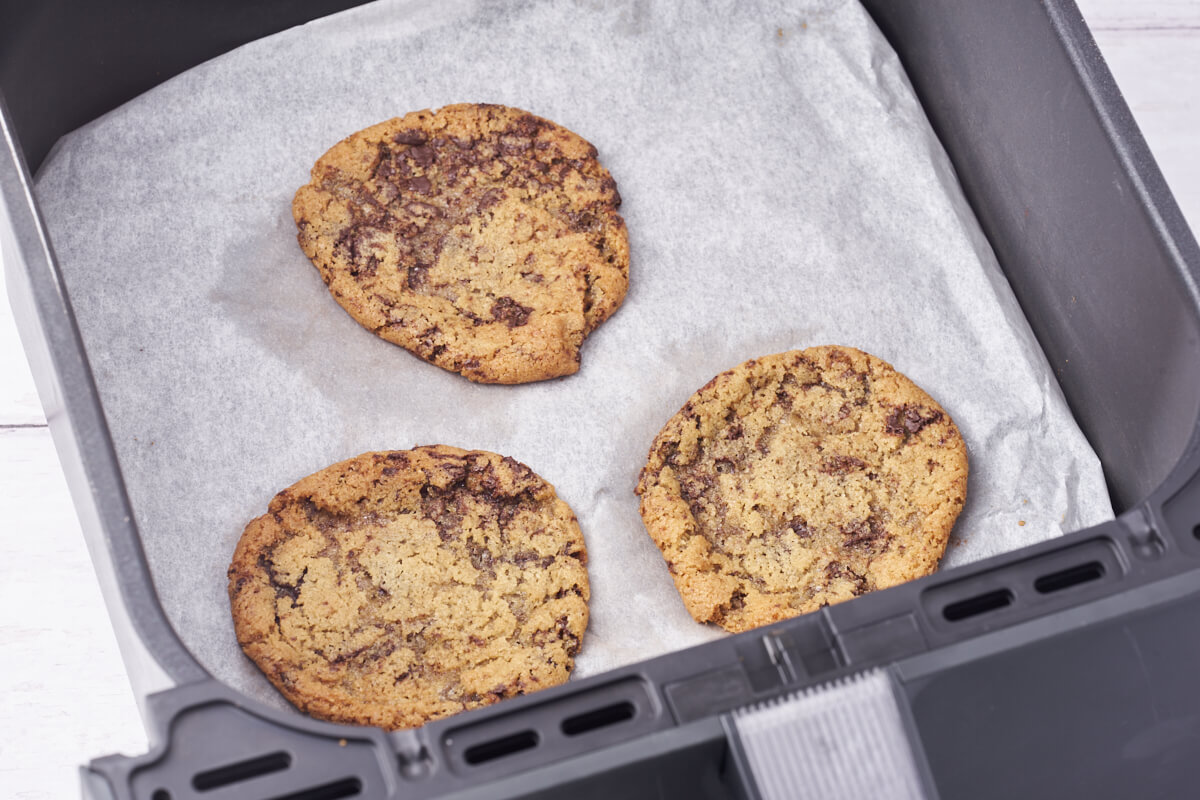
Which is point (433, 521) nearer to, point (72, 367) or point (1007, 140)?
point (72, 367)

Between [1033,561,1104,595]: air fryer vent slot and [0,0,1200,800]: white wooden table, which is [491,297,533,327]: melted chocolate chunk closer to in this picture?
[0,0,1200,800]: white wooden table

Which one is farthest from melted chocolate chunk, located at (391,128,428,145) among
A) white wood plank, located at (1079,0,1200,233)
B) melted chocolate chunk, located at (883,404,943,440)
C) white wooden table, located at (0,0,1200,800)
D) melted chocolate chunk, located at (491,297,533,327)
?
white wood plank, located at (1079,0,1200,233)

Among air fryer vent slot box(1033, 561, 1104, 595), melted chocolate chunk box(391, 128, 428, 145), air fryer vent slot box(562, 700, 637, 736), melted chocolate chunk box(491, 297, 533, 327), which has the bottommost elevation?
air fryer vent slot box(1033, 561, 1104, 595)

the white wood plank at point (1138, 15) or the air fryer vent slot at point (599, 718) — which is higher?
the white wood plank at point (1138, 15)

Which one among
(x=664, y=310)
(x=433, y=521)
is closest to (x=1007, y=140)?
(x=664, y=310)

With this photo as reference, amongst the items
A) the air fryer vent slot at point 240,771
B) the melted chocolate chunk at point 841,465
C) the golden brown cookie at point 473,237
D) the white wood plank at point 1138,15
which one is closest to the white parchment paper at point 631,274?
the golden brown cookie at point 473,237

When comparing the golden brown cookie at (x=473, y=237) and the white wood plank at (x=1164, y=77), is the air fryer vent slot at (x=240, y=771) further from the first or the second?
the white wood plank at (x=1164, y=77)

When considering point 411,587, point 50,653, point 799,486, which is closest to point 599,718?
point 411,587
